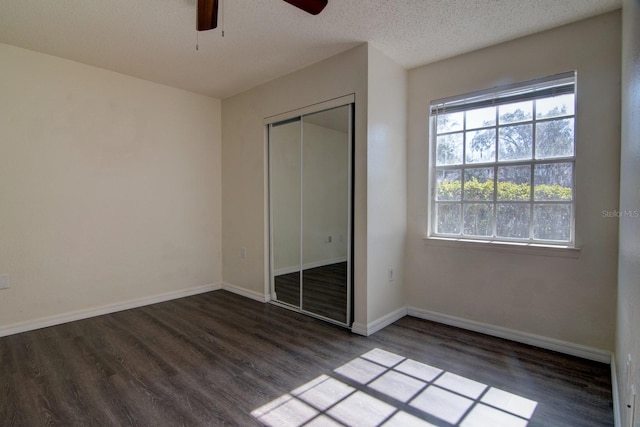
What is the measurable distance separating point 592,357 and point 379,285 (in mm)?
1724

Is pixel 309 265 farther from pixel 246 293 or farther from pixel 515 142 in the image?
pixel 515 142

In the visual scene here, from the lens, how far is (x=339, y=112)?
3203 mm

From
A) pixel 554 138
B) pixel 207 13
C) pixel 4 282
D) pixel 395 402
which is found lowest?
pixel 395 402

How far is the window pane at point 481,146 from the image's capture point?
3.02 metres

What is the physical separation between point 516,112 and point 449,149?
2.13 feet

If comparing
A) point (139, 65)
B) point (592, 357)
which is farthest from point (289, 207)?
point (592, 357)

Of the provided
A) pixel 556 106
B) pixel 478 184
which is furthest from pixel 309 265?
pixel 556 106

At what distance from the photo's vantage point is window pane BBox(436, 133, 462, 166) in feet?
10.6

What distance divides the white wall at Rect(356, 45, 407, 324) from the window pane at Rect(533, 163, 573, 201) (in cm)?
121

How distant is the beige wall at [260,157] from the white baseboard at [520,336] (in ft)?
2.78

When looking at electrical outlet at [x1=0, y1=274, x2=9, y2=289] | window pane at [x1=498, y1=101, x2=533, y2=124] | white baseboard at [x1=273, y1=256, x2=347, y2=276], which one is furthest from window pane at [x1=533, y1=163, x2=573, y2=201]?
electrical outlet at [x1=0, y1=274, x2=9, y2=289]

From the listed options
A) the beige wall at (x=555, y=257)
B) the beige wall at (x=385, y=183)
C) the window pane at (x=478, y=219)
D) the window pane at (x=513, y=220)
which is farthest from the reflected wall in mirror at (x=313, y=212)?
the window pane at (x=513, y=220)

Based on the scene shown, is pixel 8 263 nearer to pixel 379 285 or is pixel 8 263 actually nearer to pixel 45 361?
pixel 45 361

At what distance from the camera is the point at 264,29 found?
2.73 metres
